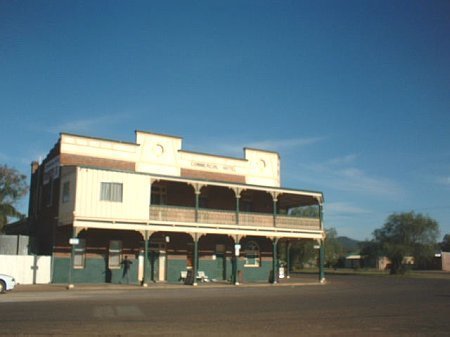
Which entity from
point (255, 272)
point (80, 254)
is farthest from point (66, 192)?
point (255, 272)

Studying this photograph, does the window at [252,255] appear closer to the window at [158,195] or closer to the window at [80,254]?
the window at [158,195]

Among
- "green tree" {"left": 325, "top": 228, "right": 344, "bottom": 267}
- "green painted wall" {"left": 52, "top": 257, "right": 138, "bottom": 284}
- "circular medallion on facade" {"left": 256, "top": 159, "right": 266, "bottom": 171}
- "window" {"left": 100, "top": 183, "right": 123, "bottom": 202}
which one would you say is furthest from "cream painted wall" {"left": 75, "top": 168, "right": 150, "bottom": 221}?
"green tree" {"left": 325, "top": 228, "right": 344, "bottom": 267}

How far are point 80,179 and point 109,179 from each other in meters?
1.57

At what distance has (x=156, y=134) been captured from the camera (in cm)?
3512

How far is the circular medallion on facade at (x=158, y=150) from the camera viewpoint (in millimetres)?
35031

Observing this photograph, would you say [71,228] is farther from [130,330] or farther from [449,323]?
[449,323]

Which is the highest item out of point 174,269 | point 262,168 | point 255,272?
point 262,168

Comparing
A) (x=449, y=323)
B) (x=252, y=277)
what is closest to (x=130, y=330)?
(x=449, y=323)

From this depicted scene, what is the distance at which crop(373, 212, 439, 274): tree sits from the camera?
59.5 metres

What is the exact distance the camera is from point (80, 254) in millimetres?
30719

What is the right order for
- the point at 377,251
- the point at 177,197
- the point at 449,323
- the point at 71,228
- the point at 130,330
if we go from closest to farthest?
the point at 130,330
the point at 449,323
the point at 71,228
the point at 177,197
the point at 377,251

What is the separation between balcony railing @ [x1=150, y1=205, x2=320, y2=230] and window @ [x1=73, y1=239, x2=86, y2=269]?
13.8ft

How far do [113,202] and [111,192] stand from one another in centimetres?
55

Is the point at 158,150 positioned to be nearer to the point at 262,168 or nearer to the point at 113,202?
the point at 113,202
